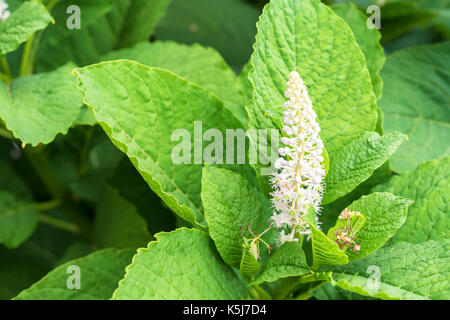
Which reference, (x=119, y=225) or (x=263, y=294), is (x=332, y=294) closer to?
(x=263, y=294)

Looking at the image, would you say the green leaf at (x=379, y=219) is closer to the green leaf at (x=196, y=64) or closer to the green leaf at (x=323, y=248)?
the green leaf at (x=323, y=248)

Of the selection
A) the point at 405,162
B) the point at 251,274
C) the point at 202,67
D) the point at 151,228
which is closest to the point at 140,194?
the point at 151,228

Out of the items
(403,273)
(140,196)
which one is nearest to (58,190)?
(140,196)

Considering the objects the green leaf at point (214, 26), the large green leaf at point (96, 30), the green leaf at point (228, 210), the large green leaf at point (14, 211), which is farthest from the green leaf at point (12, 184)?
the green leaf at point (228, 210)

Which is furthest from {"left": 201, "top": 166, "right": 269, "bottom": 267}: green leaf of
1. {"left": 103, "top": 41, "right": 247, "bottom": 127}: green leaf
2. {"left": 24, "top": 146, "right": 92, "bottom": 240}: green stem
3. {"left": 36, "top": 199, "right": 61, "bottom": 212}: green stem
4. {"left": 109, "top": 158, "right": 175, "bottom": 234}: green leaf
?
{"left": 36, "top": 199, "right": 61, "bottom": 212}: green stem

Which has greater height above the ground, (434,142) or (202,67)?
(202,67)

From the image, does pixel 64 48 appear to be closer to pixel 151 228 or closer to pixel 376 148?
pixel 151 228
